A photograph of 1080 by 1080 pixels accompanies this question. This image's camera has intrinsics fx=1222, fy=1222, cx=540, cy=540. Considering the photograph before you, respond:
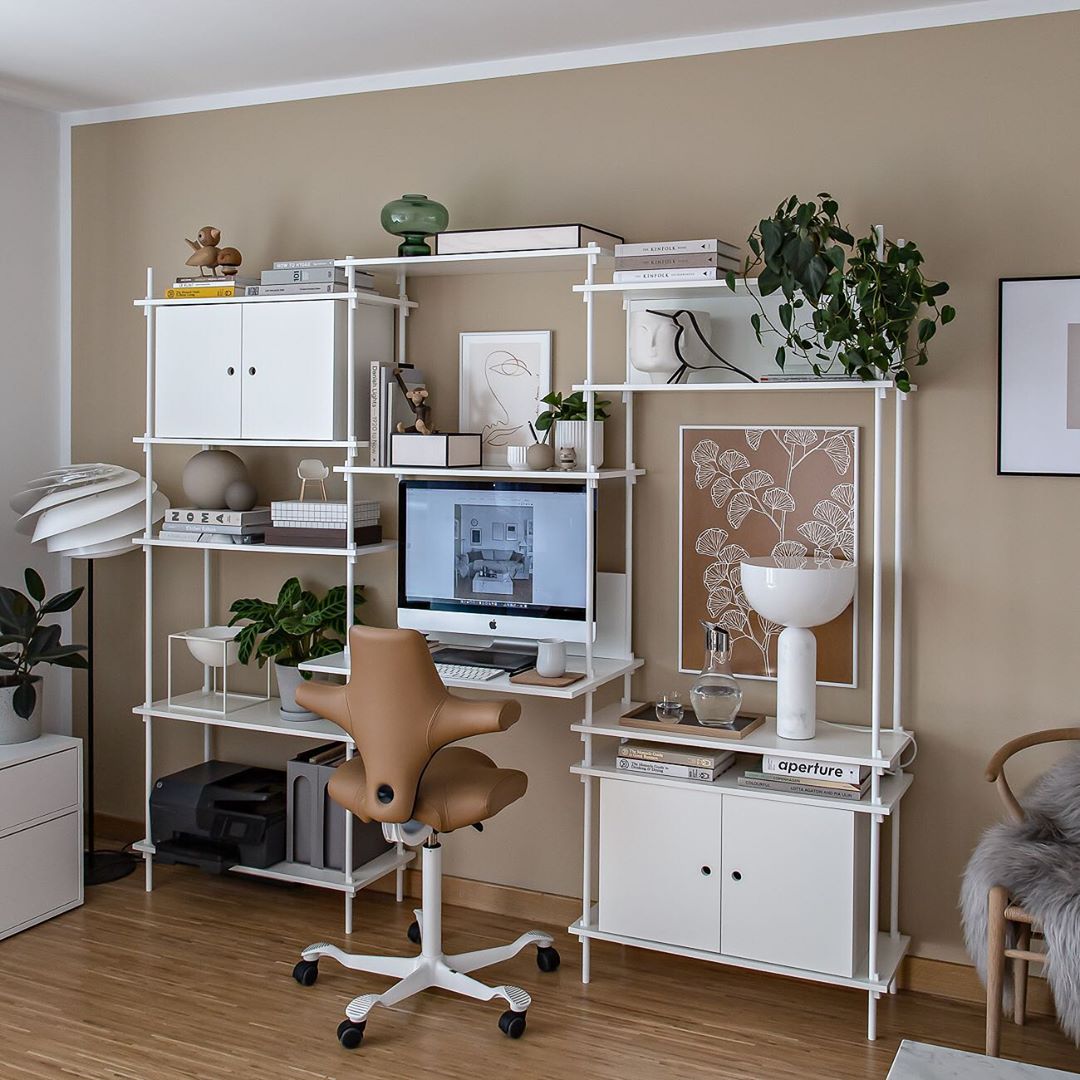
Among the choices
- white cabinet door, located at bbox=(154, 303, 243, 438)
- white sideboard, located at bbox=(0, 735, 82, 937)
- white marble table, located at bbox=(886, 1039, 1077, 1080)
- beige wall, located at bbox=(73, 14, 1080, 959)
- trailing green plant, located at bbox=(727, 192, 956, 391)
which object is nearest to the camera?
white marble table, located at bbox=(886, 1039, 1077, 1080)

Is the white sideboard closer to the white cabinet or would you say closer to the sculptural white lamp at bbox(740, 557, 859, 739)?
the white cabinet

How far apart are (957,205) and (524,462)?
53.1 inches

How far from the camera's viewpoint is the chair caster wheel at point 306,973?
130 inches

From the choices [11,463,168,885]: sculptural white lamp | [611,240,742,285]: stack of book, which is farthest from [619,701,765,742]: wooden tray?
[11,463,168,885]: sculptural white lamp

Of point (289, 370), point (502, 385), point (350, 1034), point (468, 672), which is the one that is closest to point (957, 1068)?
point (350, 1034)

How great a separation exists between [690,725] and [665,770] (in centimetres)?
14

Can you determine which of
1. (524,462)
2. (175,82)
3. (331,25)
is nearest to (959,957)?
(524,462)

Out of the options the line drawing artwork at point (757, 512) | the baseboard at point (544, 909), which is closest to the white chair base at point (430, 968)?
the baseboard at point (544, 909)

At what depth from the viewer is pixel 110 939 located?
361 centimetres

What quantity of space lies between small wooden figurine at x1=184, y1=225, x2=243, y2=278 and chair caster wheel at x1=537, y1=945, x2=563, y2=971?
89.5 inches

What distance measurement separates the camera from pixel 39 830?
3701 millimetres

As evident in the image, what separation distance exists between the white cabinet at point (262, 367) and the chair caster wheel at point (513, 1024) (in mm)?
1710

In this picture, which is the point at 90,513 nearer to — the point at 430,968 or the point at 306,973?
the point at 306,973

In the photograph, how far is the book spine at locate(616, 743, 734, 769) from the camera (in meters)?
3.24
